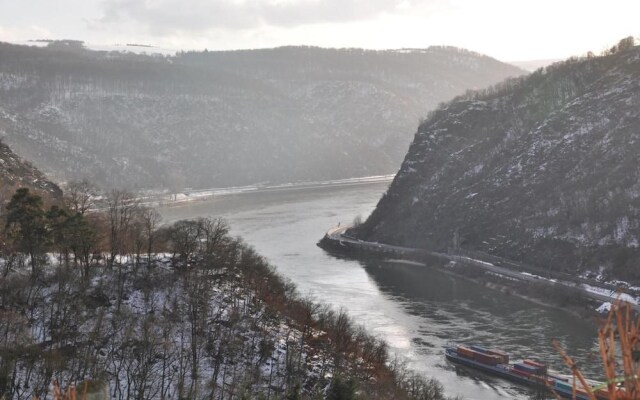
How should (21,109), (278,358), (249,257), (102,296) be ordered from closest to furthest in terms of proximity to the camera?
(278,358) → (102,296) → (249,257) → (21,109)

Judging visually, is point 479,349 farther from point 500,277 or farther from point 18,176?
point 18,176

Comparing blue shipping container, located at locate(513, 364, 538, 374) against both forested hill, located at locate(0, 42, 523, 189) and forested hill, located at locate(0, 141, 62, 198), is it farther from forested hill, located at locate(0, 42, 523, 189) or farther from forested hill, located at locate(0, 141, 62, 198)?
forested hill, located at locate(0, 42, 523, 189)

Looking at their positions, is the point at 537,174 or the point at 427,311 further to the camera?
the point at 537,174

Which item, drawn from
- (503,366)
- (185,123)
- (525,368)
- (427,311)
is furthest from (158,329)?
(185,123)

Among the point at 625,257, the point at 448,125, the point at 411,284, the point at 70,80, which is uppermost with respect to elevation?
the point at 70,80

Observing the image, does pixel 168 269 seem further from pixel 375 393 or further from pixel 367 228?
pixel 367 228

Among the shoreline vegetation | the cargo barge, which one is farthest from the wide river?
the shoreline vegetation

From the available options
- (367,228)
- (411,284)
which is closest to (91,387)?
(411,284)
